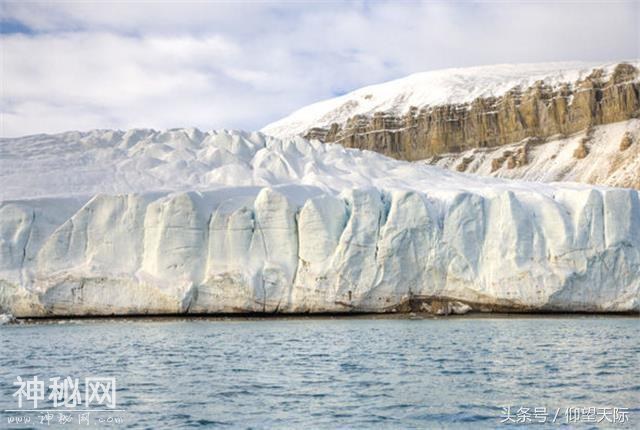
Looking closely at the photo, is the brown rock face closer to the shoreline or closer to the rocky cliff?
the rocky cliff

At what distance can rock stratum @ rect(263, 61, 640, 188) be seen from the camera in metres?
78.7

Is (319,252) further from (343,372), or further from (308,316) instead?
(343,372)

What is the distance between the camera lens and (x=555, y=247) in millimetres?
29516

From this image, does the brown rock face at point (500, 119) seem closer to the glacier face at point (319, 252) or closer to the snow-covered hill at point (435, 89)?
the snow-covered hill at point (435, 89)

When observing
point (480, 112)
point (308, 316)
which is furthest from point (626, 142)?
point (308, 316)

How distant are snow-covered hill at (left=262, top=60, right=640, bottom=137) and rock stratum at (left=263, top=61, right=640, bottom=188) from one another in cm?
11

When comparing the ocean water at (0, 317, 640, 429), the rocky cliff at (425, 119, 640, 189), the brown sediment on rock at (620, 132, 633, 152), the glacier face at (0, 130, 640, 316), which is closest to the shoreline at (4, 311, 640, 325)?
the glacier face at (0, 130, 640, 316)

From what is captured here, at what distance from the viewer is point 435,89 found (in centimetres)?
9012

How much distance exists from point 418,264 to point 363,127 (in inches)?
2337

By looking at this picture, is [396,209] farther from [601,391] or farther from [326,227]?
[601,391]

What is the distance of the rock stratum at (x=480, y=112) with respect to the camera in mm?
78688

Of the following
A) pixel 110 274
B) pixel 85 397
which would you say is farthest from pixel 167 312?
pixel 85 397

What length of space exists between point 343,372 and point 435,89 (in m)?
78.2

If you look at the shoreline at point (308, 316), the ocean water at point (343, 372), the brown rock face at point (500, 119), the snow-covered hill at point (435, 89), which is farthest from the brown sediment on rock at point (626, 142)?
the ocean water at point (343, 372)
